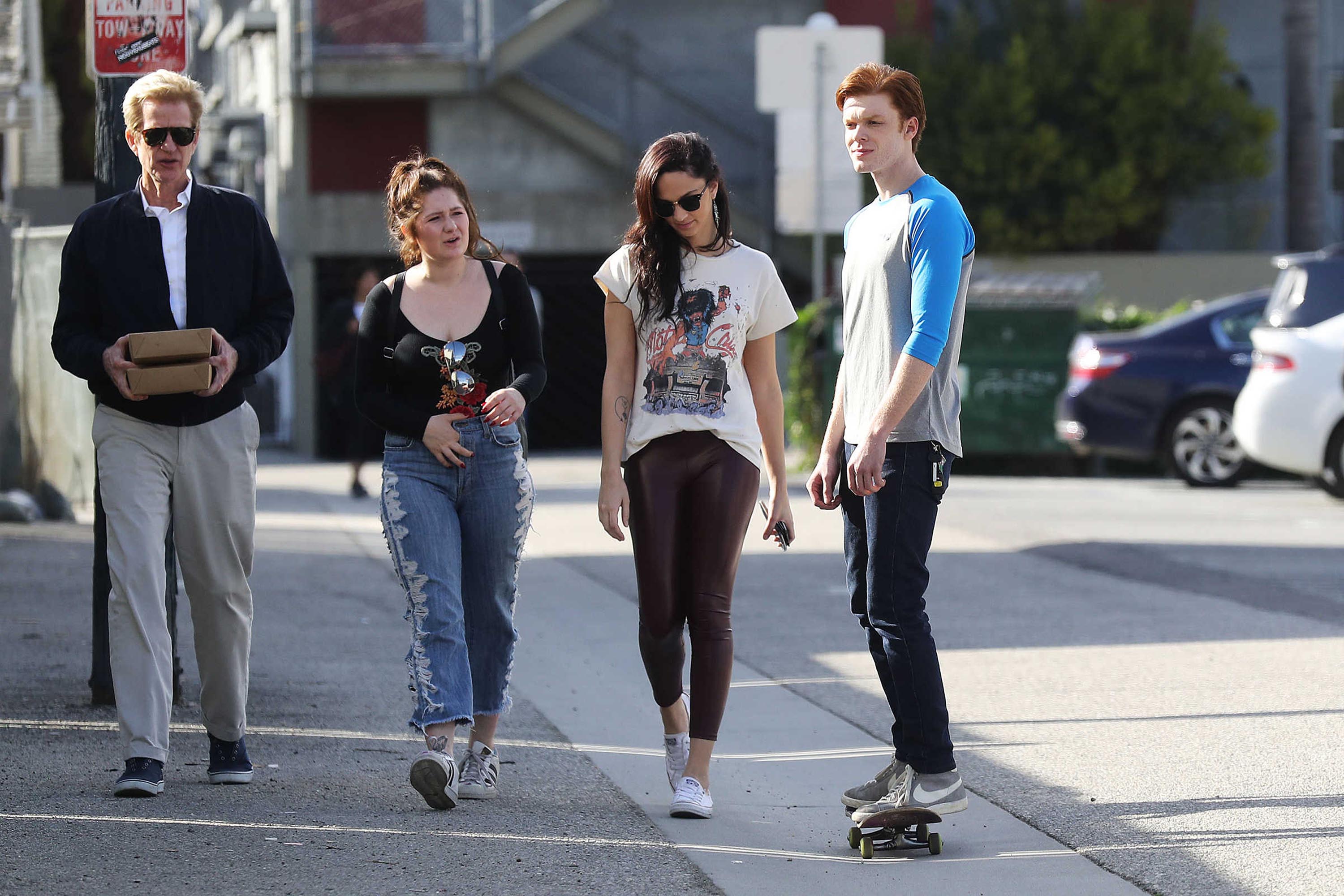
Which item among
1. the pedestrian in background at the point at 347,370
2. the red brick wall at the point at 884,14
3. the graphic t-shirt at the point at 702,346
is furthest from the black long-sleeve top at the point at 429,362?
the red brick wall at the point at 884,14

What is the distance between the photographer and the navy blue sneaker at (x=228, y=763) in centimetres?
530

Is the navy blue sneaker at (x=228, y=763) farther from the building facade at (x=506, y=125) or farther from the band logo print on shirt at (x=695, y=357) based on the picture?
the building facade at (x=506, y=125)

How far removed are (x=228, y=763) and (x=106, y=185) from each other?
2.17 meters

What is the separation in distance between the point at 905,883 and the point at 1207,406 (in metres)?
11.9

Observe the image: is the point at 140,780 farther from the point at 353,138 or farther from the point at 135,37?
the point at 353,138

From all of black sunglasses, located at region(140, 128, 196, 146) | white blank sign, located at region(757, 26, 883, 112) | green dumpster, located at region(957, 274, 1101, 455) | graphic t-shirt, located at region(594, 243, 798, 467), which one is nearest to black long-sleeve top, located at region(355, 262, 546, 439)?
graphic t-shirt, located at region(594, 243, 798, 467)

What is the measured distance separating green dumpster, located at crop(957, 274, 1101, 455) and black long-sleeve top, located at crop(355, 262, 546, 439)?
12.1 meters

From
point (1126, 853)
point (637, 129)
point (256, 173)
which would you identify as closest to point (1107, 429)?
point (637, 129)

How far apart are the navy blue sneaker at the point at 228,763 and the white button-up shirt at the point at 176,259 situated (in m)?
1.18

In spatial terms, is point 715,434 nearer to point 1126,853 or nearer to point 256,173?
point 1126,853

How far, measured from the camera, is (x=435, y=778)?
16.2 feet

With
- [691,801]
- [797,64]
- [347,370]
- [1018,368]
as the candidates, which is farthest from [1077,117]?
[691,801]

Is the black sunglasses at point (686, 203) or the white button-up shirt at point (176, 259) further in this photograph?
the white button-up shirt at point (176, 259)

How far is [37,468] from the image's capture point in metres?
12.9
